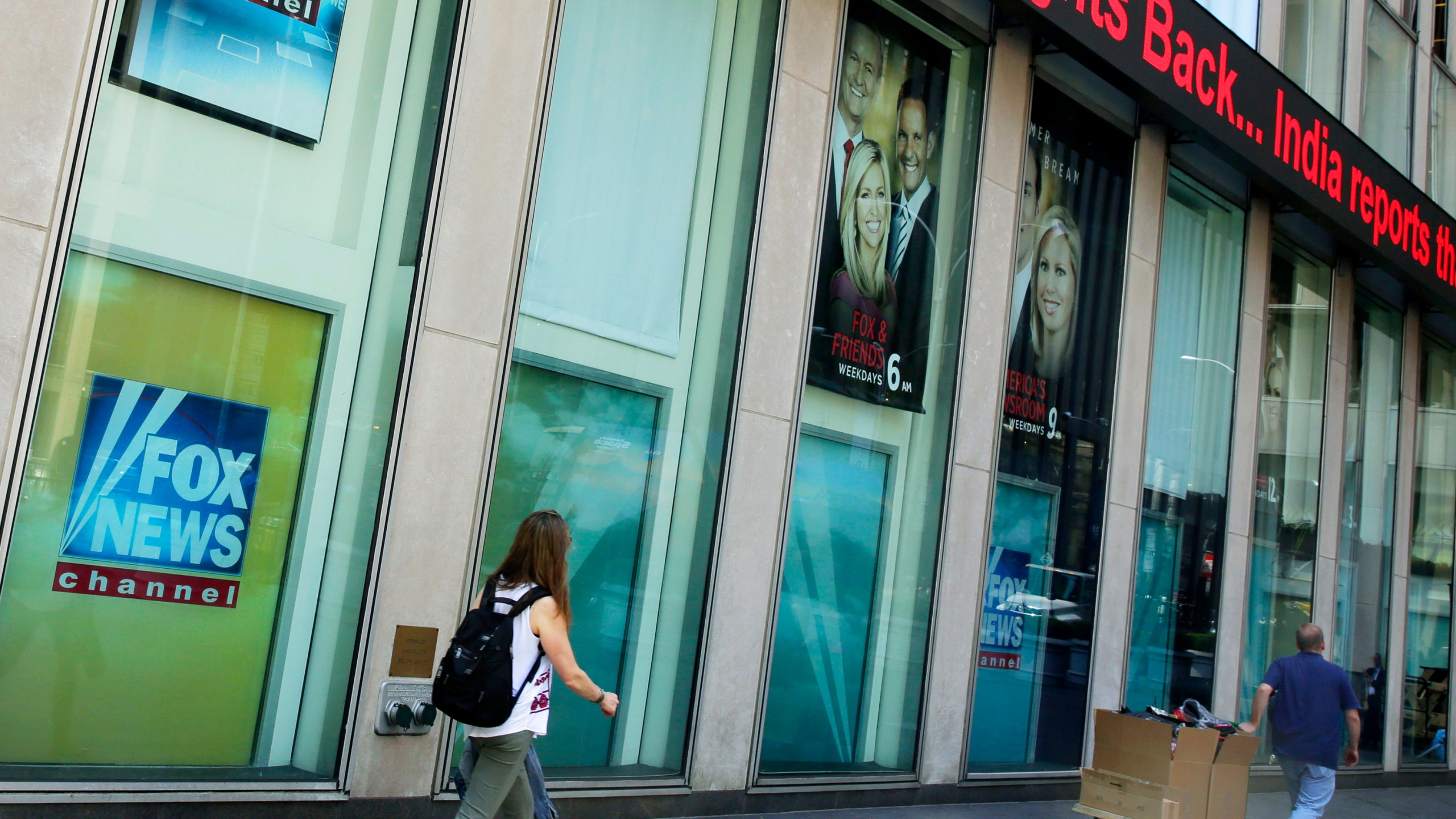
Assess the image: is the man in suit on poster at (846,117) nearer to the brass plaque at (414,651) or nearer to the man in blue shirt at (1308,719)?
the brass plaque at (414,651)

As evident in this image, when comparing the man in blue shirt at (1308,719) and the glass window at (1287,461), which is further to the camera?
the glass window at (1287,461)

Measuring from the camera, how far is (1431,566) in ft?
56.6

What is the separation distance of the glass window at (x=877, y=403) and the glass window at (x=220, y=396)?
3.27 m

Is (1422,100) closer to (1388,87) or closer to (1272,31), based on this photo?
(1388,87)

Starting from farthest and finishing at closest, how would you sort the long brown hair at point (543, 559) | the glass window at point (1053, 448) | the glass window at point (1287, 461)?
the glass window at point (1287, 461) → the glass window at point (1053, 448) → the long brown hair at point (543, 559)

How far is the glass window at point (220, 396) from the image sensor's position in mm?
5512

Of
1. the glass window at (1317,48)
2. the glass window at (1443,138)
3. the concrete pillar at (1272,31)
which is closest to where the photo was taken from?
the concrete pillar at (1272,31)

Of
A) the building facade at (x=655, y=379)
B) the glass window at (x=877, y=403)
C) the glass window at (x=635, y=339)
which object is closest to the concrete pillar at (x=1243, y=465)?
the building facade at (x=655, y=379)

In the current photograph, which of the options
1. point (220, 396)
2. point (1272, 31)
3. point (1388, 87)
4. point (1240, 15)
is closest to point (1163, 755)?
point (220, 396)

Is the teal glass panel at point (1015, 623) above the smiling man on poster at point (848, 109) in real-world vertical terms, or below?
below

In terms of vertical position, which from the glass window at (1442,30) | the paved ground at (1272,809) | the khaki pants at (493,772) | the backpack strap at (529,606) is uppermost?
the glass window at (1442,30)

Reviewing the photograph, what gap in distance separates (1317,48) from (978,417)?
7.83 meters

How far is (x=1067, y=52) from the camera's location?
10195 mm

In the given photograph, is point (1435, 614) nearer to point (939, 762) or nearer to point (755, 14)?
point (939, 762)
